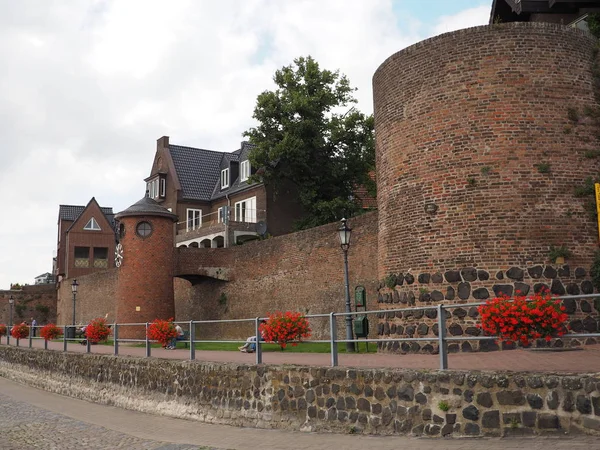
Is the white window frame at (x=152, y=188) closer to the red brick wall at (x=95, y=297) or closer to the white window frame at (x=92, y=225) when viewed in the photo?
the red brick wall at (x=95, y=297)

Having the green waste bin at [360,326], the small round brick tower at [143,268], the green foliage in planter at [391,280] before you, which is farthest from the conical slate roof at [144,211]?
the green foliage in planter at [391,280]

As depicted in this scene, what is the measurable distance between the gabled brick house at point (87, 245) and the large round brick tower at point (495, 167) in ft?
162

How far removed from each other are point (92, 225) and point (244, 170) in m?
23.2

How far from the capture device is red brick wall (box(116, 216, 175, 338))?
28.5 meters

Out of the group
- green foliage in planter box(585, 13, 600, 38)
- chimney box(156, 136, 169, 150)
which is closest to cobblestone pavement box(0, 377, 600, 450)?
green foliage in planter box(585, 13, 600, 38)

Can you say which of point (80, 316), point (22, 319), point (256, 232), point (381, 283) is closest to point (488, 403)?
point (381, 283)

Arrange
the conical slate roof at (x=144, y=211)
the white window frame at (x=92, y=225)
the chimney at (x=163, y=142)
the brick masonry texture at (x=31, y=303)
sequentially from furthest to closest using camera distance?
the white window frame at (x=92, y=225), the brick masonry texture at (x=31, y=303), the chimney at (x=163, y=142), the conical slate roof at (x=144, y=211)

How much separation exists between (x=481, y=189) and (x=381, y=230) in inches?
121

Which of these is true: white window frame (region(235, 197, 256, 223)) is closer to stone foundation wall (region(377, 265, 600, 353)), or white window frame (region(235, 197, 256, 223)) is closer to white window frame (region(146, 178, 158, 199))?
white window frame (region(146, 178, 158, 199))

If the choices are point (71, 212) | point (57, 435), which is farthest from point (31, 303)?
point (57, 435)

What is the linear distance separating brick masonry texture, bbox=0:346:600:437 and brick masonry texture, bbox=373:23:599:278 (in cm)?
511

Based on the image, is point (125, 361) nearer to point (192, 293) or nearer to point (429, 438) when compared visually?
point (429, 438)

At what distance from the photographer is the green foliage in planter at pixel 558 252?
1401cm

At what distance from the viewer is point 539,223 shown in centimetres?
1412
